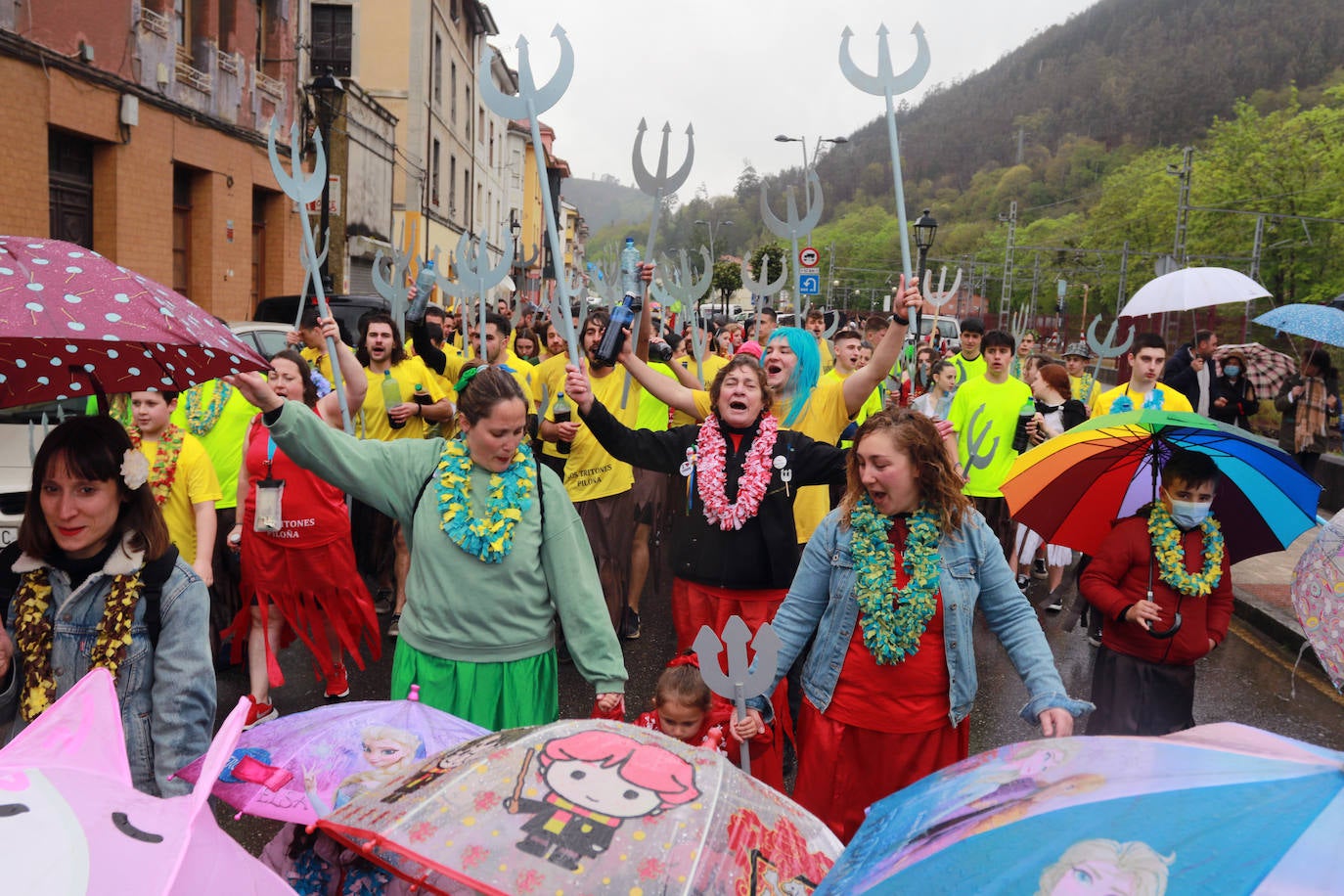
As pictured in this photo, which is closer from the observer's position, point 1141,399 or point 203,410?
point 203,410

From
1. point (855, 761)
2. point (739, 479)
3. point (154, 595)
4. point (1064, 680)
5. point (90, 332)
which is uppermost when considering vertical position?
point (90, 332)

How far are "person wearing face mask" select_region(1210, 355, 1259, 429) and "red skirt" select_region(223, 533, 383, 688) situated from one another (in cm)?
1054

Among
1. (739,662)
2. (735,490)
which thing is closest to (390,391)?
(735,490)

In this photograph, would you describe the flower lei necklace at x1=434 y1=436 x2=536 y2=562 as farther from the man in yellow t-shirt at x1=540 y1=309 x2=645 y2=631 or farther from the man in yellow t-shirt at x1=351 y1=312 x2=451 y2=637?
the man in yellow t-shirt at x1=351 y1=312 x2=451 y2=637

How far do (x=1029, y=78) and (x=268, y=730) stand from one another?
187486mm

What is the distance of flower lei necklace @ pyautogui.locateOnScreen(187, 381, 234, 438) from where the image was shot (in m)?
5.46

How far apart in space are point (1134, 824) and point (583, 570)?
2165 mm

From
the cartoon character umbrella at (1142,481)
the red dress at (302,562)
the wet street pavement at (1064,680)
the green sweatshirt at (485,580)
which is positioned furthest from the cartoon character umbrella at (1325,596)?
the red dress at (302,562)

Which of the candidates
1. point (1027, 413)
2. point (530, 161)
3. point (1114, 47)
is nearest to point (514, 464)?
point (1027, 413)

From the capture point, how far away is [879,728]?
10.6 feet

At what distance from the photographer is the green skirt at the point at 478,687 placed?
328 cm

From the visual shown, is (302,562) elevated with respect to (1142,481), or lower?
lower

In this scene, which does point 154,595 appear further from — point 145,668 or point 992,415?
point 992,415

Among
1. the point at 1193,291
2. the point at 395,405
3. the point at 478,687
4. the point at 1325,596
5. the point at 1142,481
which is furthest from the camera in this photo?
the point at 1193,291
